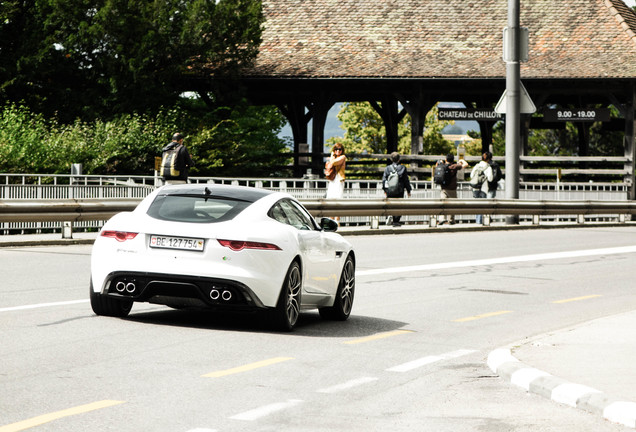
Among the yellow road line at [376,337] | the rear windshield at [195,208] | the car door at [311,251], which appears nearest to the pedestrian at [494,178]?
the car door at [311,251]

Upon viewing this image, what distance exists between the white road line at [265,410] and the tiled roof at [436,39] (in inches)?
1297

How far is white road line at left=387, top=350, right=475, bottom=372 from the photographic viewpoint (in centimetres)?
876

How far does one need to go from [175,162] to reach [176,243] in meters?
13.2

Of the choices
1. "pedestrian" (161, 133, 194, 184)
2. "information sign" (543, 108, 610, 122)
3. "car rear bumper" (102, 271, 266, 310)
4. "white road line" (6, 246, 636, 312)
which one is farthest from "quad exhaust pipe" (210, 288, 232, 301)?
A: "information sign" (543, 108, 610, 122)

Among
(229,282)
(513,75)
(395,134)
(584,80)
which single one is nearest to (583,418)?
(229,282)

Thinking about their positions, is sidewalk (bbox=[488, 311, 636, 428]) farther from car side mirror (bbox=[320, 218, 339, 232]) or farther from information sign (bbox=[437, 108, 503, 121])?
information sign (bbox=[437, 108, 503, 121])

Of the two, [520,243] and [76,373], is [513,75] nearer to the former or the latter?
[520,243]

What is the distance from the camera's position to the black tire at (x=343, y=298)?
1172cm

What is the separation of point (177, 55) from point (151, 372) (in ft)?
99.2

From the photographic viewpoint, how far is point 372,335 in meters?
10.7

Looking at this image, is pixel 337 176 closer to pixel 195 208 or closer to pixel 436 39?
pixel 436 39

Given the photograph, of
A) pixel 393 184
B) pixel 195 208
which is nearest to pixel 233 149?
pixel 393 184

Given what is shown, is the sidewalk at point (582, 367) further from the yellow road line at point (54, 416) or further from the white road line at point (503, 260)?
the white road line at point (503, 260)

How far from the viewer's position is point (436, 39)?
→ 4284 cm
